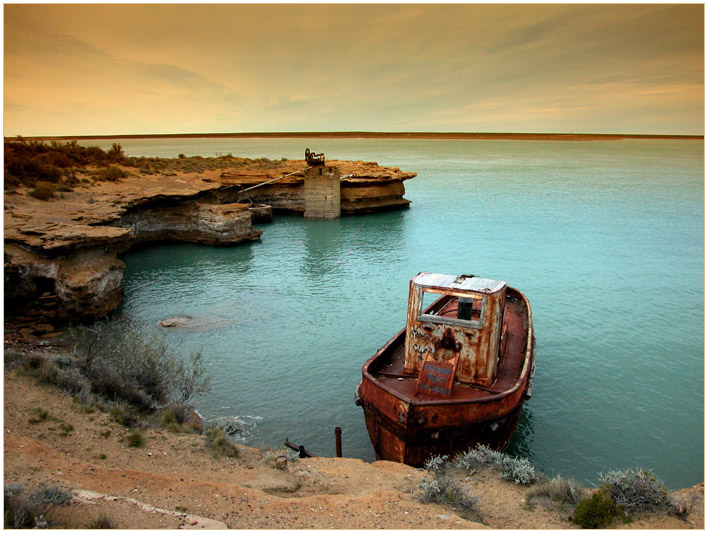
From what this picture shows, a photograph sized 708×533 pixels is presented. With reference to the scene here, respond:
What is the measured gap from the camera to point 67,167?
29.6m

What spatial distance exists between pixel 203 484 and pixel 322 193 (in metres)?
31.2

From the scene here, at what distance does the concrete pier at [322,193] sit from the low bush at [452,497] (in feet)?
101

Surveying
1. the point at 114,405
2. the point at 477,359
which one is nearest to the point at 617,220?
the point at 477,359

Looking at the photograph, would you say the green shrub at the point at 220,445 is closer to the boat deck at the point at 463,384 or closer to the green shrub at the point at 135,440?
the green shrub at the point at 135,440

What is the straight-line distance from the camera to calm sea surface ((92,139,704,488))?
10438 mm

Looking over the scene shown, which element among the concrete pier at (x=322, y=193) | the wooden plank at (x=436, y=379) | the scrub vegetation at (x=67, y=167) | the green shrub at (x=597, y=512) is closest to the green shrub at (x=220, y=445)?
the wooden plank at (x=436, y=379)

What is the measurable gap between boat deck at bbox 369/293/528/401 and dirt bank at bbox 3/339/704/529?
5.50ft

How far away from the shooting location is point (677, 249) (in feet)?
87.8

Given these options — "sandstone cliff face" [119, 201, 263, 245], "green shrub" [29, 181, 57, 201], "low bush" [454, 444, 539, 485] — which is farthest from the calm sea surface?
"green shrub" [29, 181, 57, 201]

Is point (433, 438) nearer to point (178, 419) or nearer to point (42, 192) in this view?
point (178, 419)

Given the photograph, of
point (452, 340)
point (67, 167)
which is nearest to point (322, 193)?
point (67, 167)

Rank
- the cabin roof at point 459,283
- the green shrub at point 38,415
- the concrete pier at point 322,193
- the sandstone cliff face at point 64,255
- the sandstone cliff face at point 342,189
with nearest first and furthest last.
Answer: the green shrub at point 38,415, the cabin roof at point 459,283, the sandstone cliff face at point 64,255, the concrete pier at point 322,193, the sandstone cliff face at point 342,189

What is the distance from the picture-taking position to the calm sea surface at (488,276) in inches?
411

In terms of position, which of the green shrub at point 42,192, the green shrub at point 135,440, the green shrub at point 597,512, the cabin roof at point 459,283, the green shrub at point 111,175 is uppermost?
the green shrub at point 111,175
